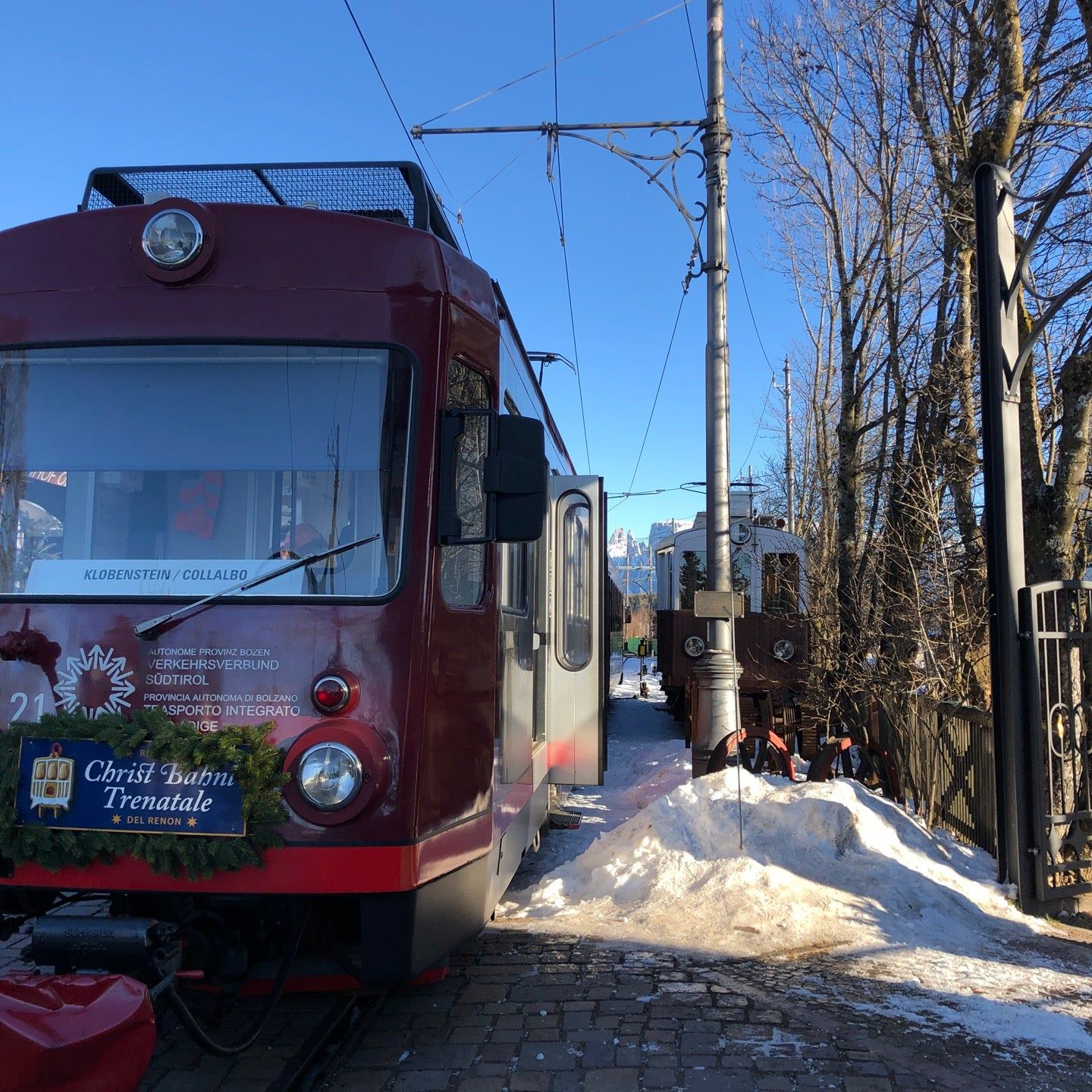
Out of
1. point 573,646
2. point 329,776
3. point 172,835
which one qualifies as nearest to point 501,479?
point 329,776

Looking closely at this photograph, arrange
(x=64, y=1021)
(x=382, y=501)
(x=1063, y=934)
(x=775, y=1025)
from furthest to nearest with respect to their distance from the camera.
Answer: (x=1063, y=934)
(x=775, y=1025)
(x=382, y=501)
(x=64, y=1021)

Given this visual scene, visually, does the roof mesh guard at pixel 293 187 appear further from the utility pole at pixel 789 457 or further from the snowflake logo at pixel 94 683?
the utility pole at pixel 789 457

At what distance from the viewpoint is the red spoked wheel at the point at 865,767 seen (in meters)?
7.80

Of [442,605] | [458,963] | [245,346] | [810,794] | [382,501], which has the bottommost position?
[458,963]

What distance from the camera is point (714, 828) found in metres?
6.70

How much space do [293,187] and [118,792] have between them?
285cm

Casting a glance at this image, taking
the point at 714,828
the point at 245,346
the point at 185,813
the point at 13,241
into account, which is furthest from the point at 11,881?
the point at 714,828

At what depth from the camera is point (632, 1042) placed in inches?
158

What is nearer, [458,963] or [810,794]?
[458,963]

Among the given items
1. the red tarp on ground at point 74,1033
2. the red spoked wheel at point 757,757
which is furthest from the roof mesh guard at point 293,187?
the red spoked wheel at point 757,757

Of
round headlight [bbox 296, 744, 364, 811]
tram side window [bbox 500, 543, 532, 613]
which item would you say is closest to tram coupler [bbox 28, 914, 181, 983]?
round headlight [bbox 296, 744, 364, 811]

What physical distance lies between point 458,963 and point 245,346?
10.2ft

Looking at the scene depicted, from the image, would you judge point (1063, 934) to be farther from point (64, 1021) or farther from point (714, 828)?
point (64, 1021)

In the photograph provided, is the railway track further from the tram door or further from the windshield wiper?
the tram door
